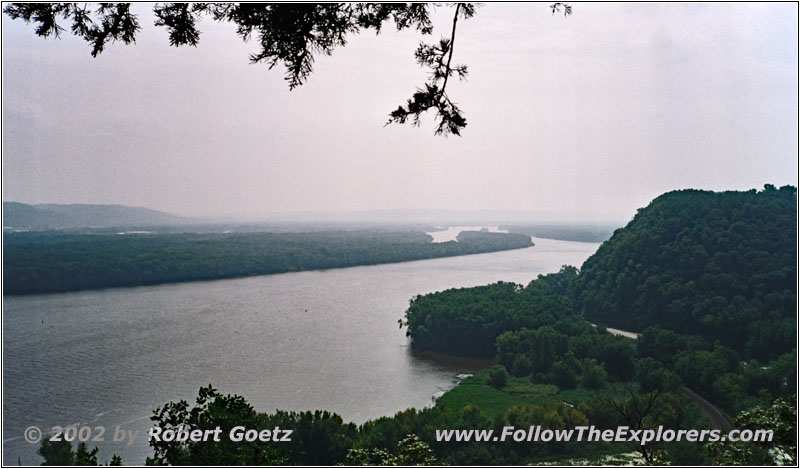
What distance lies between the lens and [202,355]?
8.85m

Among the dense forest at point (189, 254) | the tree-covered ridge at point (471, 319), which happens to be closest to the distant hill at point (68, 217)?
the dense forest at point (189, 254)

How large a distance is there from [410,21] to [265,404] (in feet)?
17.6

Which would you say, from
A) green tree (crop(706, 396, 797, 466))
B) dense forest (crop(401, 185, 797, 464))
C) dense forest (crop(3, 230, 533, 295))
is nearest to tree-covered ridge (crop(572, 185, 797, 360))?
dense forest (crop(401, 185, 797, 464))

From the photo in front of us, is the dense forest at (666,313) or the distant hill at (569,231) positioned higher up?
the distant hill at (569,231)

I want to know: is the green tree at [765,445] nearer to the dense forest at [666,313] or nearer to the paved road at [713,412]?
the dense forest at [666,313]

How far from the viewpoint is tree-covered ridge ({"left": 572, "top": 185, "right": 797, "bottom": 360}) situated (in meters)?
9.90

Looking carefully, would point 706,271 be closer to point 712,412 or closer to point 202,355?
point 712,412

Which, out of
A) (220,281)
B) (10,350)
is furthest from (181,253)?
(10,350)

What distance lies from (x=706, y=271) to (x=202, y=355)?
9112 millimetres

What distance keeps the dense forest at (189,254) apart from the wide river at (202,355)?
0.79m

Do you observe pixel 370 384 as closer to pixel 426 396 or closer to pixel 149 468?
pixel 426 396

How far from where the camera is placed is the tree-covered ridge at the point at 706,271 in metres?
9.90

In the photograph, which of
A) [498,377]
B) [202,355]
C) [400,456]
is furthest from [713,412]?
[202,355]

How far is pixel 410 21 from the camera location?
2.50m
